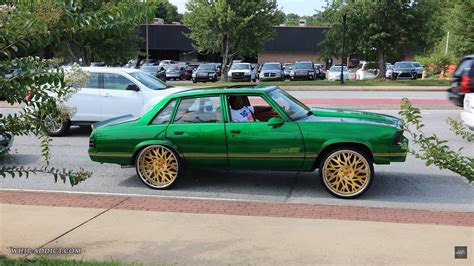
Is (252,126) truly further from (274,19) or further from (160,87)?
(274,19)

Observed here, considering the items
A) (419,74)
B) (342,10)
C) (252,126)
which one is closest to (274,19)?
(342,10)

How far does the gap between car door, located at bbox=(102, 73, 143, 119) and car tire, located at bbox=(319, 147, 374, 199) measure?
638 cm

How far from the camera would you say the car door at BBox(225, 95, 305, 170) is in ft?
22.1

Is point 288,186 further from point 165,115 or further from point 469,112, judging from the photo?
point 469,112

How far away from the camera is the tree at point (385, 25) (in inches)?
1241

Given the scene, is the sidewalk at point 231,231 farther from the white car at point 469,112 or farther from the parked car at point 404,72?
the parked car at point 404,72

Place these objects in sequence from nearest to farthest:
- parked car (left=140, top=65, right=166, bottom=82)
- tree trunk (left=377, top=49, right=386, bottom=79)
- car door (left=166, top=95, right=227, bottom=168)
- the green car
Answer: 1. the green car
2. car door (left=166, top=95, right=227, bottom=168)
3. tree trunk (left=377, top=49, right=386, bottom=79)
4. parked car (left=140, top=65, right=166, bottom=82)

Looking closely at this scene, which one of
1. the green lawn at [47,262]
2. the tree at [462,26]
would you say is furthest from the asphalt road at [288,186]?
the tree at [462,26]

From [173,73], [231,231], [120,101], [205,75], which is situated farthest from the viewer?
[173,73]

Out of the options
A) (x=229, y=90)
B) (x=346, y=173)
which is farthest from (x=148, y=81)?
(x=346, y=173)

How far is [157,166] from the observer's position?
7.28 m

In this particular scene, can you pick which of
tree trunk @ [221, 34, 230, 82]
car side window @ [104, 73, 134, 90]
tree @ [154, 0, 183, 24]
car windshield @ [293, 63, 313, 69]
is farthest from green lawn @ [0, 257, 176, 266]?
tree @ [154, 0, 183, 24]

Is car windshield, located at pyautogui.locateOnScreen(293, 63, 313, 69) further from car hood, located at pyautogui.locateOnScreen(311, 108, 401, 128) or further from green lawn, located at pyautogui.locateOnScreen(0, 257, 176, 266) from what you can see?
green lawn, located at pyautogui.locateOnScreen(0, 257, 176, 266)

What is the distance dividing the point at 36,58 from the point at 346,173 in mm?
4371
